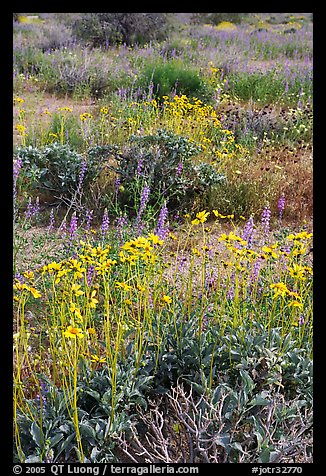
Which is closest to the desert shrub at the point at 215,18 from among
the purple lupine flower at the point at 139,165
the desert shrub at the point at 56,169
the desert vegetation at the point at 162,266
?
the desert vegetation at the point at 162,266

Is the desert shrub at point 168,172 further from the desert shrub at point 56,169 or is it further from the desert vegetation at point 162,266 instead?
the desert shrub at point 56,169

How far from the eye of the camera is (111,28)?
1146 centimetres

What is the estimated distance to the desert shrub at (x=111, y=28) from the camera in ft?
37.3

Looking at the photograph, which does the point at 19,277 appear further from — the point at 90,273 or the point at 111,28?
the point at 111,28

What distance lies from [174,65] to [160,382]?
20.2 feet

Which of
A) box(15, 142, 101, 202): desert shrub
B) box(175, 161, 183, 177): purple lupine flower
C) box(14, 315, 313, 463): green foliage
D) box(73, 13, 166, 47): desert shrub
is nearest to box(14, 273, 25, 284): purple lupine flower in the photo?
box(14, 315, 313, 463): green foliage

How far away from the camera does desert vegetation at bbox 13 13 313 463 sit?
84.8 inches

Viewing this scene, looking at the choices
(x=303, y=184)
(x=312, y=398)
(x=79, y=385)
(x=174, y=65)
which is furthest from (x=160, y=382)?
(x=174, y=65)

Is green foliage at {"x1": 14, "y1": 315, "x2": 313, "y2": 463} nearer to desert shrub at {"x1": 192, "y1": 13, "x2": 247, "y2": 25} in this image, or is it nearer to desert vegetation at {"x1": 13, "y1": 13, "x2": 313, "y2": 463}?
desert vegetation at {"x1": 13, "y1": 13, "x2": 313, "y2": 463}

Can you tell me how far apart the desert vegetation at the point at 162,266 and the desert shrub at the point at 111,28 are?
124 centimetres

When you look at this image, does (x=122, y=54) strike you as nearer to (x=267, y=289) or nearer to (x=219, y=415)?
(x=267, y=289)

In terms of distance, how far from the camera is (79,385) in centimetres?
226

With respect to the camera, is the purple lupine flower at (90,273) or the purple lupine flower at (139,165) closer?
the purple lupine flower at (90,273)

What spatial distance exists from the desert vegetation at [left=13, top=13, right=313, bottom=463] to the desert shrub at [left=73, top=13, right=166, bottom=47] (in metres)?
1.24
